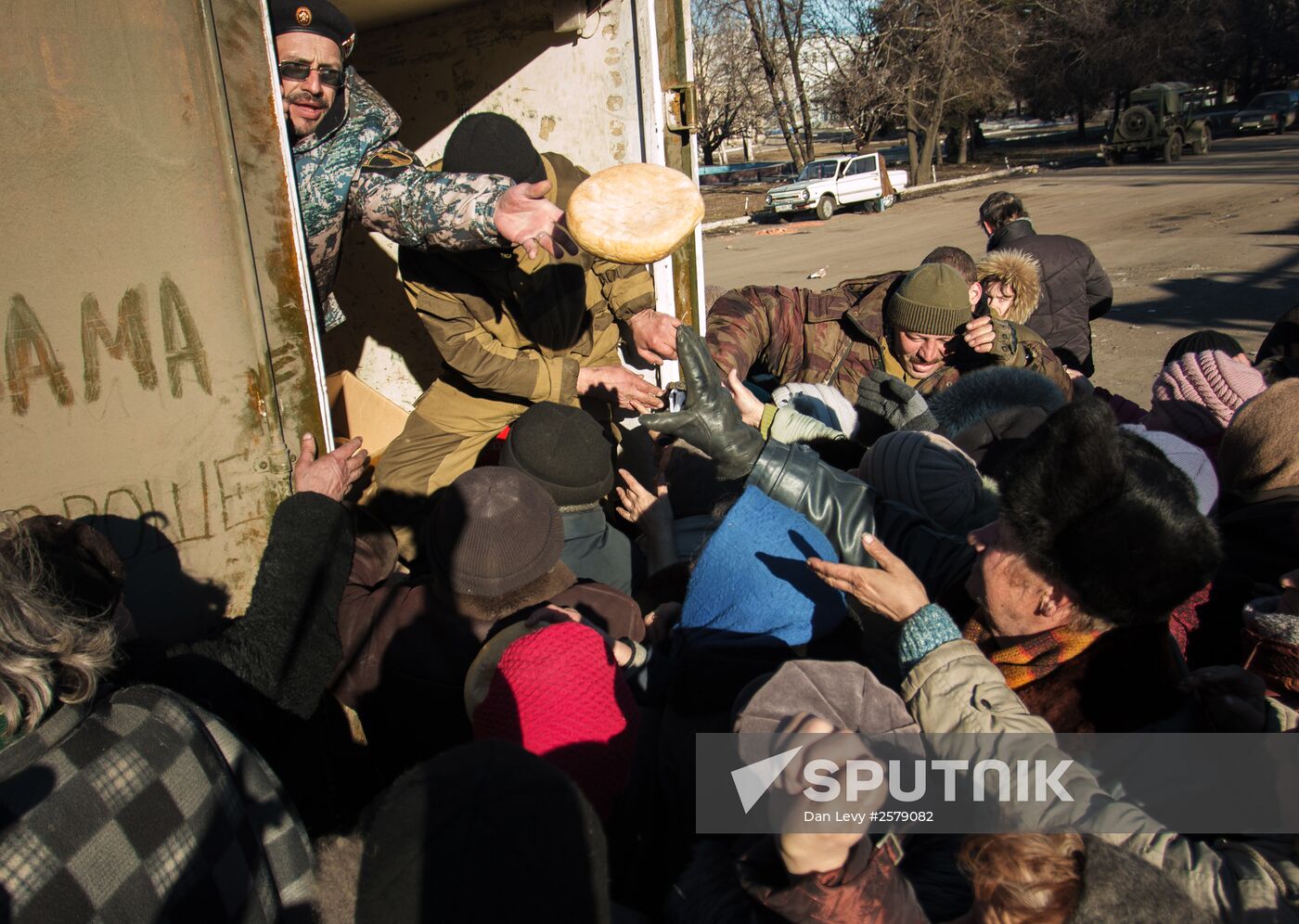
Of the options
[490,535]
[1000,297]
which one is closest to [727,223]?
[1000,297]

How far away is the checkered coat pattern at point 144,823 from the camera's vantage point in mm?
1105

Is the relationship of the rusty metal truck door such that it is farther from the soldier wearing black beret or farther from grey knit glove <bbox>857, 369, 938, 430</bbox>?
grey knit glove <bbox>857, 369, 938, 430</bbox>

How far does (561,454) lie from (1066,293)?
413 cm

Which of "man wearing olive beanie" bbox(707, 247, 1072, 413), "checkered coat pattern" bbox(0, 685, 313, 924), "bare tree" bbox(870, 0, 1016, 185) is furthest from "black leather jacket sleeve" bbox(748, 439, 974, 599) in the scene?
"bare tree" bbox(870, 0, 1016, 185)

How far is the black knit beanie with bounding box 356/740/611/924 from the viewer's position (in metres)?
1.02

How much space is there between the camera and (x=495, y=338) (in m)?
3.36

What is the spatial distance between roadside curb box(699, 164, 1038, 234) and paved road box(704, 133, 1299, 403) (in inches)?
43.1

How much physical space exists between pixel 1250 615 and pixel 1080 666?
481mm

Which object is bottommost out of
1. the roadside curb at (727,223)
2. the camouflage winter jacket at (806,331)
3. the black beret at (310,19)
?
the camouflage winter jacket at (806,331)

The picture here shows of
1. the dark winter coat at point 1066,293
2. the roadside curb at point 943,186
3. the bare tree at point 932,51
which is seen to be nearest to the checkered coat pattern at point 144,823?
the dark winter coat at point 1066,293

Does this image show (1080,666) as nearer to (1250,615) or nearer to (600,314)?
(1250,615)
